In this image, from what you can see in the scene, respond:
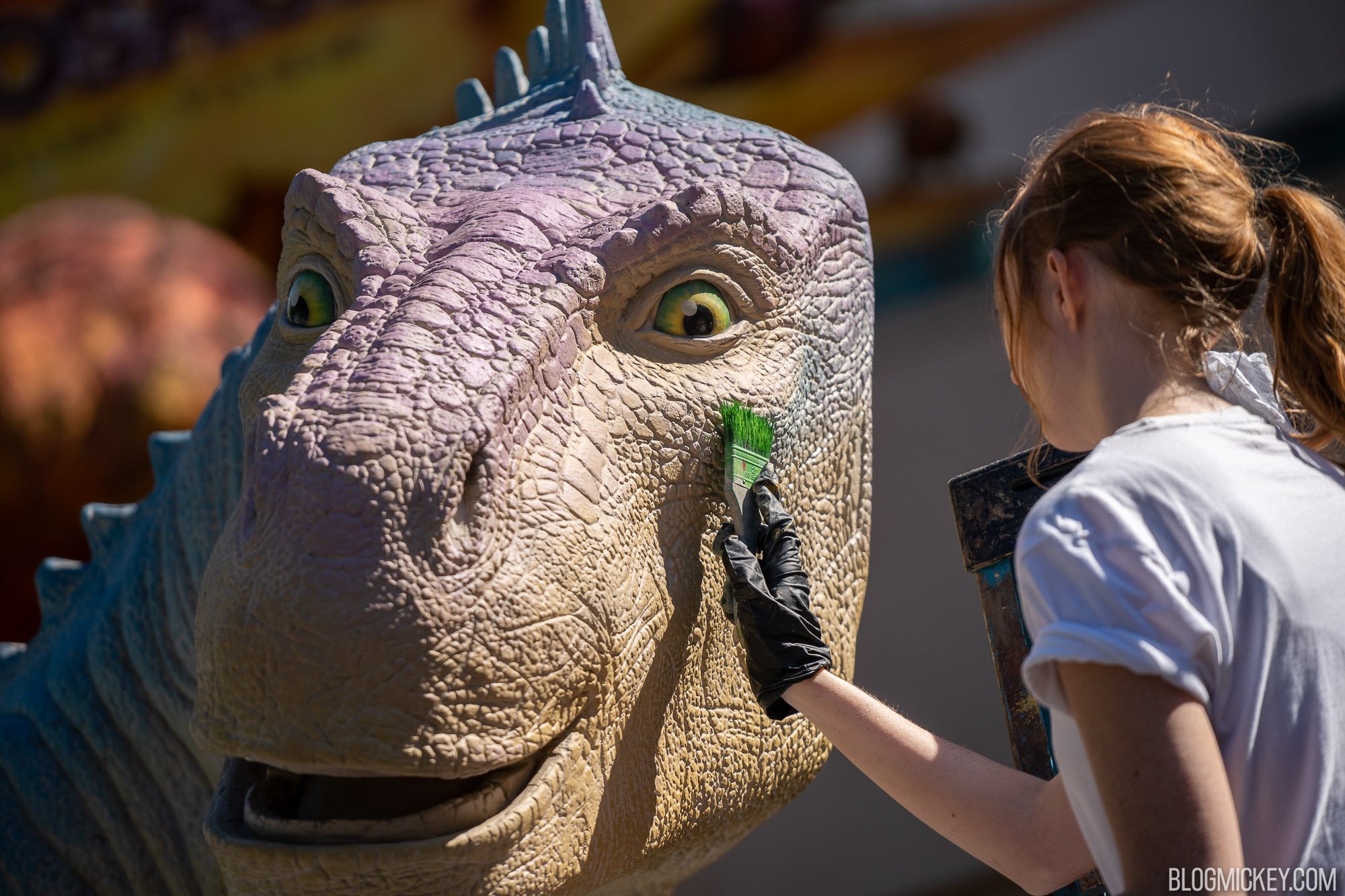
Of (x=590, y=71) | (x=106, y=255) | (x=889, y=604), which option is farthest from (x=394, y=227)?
(x=889, y=604)

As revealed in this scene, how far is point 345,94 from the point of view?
4.45 metres

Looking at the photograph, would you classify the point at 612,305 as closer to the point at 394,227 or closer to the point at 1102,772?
the point at 394,227

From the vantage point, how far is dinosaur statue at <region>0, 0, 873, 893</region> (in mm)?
1288

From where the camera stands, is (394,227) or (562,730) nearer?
(562,730)

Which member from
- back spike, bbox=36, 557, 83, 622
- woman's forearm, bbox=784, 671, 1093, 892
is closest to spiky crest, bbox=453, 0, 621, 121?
woman's forearm, bbox=784, 671, 1093, 892

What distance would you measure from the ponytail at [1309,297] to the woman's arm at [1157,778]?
0.50 metres

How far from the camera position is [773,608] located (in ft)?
5.13

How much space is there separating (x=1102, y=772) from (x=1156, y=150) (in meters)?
0.62

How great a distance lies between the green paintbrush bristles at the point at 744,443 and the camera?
161cm

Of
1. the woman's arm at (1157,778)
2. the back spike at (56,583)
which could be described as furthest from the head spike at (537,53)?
the woman's arm at (1157,778)

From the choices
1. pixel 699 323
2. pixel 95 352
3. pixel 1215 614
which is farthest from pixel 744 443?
pixel 95 352

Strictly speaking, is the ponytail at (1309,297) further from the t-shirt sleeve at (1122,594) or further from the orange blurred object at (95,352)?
the orange blurred object at (95,352)

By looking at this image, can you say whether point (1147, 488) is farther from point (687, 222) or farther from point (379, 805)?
A: point (379, 805)

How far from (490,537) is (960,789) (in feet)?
2.30
